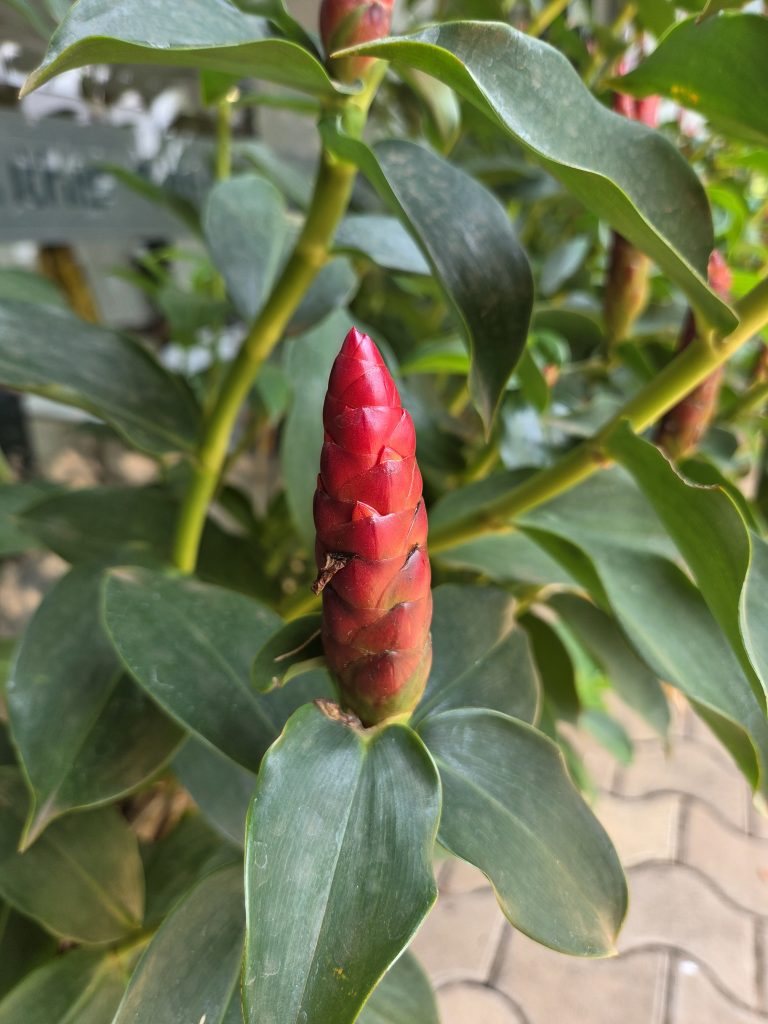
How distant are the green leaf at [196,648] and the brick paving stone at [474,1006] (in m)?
0.59

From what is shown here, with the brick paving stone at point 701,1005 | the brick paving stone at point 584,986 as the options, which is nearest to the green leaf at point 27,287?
the brick paving stone at point 584,986

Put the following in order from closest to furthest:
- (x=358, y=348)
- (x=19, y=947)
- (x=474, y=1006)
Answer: (x=358, y=348) < (x=19, y=947) < (x=474, y=1006)

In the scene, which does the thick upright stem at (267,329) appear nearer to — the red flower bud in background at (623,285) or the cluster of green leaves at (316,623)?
the cluster of green leaves at (316,623)

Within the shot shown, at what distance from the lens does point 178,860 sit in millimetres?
519

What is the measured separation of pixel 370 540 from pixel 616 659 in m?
0.39

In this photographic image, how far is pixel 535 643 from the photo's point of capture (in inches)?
26.2

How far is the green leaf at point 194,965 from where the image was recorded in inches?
12.9

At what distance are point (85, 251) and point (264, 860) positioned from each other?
3.43 ft

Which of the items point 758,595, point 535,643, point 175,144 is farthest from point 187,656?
point 175,144

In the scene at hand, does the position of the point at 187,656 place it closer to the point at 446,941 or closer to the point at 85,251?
the point at 446,941

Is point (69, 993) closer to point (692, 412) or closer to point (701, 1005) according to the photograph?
point (692, 412)

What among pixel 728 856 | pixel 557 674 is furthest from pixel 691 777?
pixel 557 674

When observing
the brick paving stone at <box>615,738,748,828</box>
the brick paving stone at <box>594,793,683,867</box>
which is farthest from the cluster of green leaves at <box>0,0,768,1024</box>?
the brick paving stone at <box>615,738,748,828</box>

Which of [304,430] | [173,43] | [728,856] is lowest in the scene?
[728,856]
